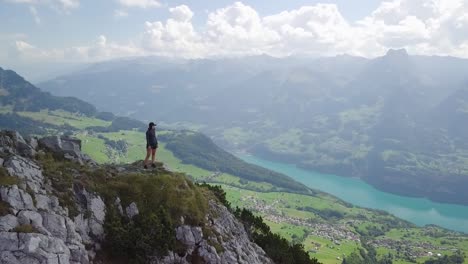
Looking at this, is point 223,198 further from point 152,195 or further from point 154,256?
point 154,256

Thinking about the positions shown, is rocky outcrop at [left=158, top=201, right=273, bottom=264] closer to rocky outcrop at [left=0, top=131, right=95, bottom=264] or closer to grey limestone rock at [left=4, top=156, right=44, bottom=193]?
rocky outcrop at [left=0, top=131, right=95, bottom=264]

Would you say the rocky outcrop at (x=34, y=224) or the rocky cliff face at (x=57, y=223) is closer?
the rocky outcrop at (x=34, y=224)

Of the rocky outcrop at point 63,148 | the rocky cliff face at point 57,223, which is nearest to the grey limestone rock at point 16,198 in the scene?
the rocky cliff face at point 57,223

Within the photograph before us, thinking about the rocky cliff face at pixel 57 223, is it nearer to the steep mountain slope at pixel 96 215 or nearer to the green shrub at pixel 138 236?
the steep mountain slope at pixel 96 215

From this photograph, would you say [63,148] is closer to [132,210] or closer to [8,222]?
[132,210]

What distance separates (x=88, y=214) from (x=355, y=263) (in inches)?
7131

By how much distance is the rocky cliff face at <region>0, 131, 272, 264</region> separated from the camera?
945 inches

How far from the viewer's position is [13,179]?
27.7 meters

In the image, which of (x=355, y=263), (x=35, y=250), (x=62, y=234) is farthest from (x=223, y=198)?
(x=355, y=263)

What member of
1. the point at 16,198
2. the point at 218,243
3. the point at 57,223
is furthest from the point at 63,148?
the point at 218,243

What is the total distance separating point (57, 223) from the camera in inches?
1072

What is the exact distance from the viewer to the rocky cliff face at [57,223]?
945 inches

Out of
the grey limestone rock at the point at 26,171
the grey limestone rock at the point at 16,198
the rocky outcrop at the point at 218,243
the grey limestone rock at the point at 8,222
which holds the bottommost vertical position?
the rocky outcrop at the point at 218,243

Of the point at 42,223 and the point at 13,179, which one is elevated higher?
the point at 13,179
